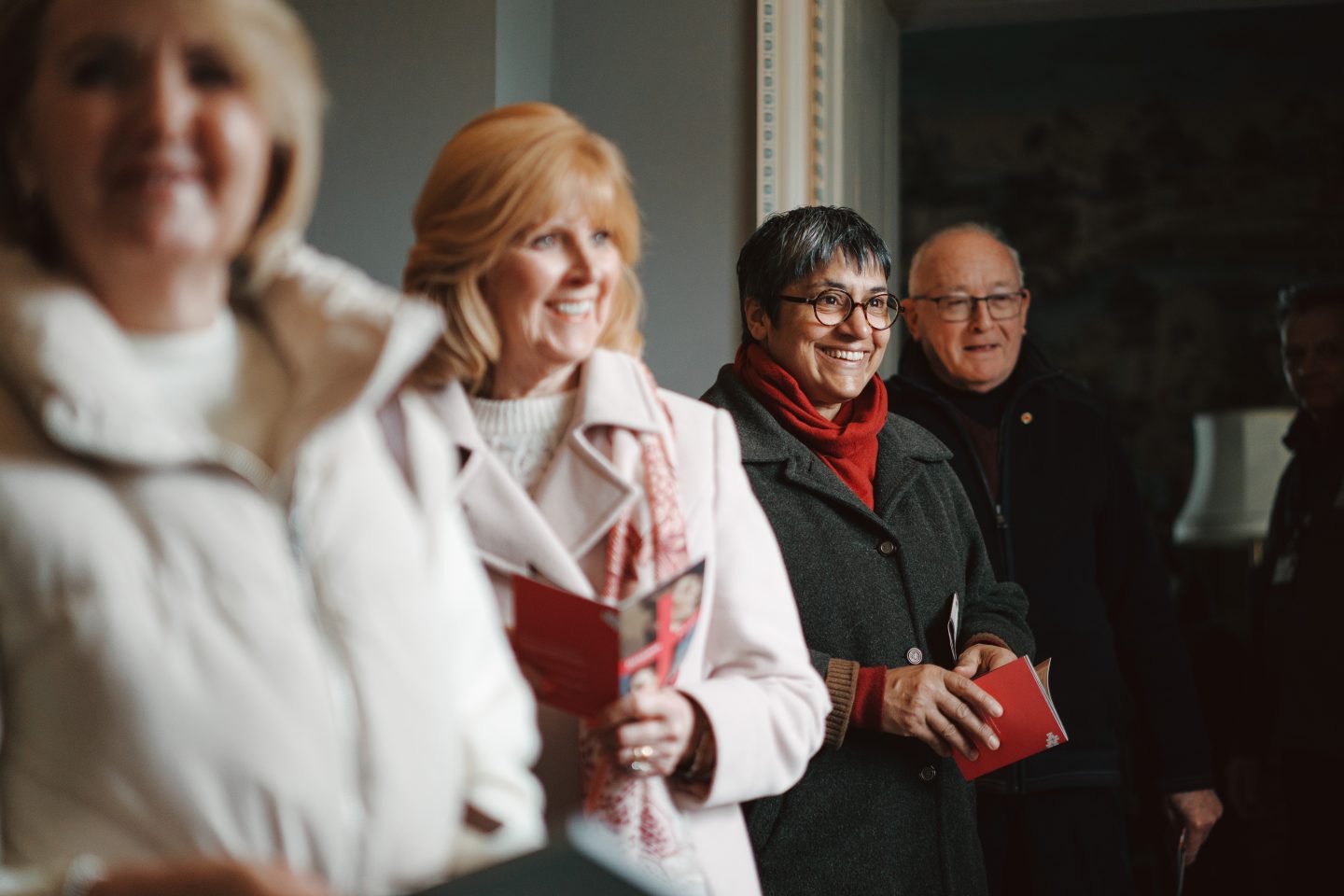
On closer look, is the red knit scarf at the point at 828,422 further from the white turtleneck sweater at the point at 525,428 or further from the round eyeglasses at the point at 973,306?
the white turtleneck sweater at the point at 525,428

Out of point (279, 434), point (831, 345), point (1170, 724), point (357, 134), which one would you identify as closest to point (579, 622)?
point (279, 434)

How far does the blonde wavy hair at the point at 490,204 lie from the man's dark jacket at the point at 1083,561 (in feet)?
4.40

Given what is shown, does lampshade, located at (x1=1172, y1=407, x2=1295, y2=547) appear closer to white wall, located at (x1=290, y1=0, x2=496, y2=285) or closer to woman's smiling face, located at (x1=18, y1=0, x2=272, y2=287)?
white wall, located at (x1=290, y1=0, x2=496, y2=285)

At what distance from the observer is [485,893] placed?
74 centimetres

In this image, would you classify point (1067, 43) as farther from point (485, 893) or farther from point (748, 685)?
point (485, 893)

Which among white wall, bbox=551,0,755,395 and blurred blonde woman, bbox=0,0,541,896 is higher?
white wall, bbox=551,0,755,395

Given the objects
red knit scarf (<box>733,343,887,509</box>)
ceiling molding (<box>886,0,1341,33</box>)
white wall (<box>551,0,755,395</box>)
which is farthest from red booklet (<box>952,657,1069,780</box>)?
ceiling molding (<box>886,0,1341,33</box>)

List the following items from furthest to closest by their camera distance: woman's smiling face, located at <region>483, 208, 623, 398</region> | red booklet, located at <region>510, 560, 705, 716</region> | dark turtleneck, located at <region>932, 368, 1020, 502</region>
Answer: dark turtleneck, located at <region>932, 368, 1020, 502</region>
woman's smiling face, located at <region>483, 208, 623, 398</region>
red booklet, located at <region>510, 560, 705, 716</region>

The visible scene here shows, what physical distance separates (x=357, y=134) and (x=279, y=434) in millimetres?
1449

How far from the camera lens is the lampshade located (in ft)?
16.4

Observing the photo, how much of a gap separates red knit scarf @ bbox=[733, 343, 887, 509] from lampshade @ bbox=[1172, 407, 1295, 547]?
140 inches

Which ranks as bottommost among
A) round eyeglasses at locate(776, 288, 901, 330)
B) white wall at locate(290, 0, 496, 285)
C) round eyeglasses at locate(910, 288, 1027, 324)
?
round eyeglasses at locate(776, 288, 901, 330)

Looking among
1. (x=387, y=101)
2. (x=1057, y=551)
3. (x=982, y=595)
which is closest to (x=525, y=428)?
(x=982, y=595)

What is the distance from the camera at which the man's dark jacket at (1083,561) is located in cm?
226
